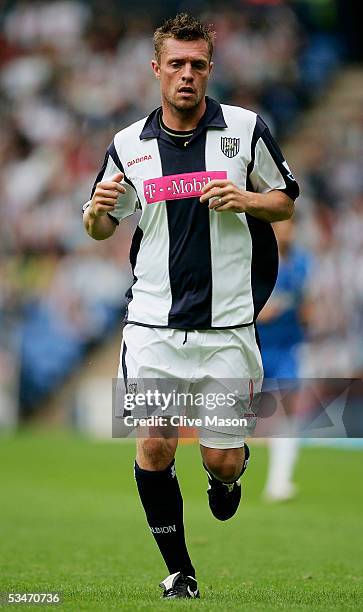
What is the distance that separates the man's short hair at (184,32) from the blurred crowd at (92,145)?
38.0 feet

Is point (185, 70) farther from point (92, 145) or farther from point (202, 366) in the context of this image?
point (92, 145)

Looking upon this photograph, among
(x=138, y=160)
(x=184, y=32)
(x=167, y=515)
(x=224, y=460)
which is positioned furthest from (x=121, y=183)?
(x=167, y=515)

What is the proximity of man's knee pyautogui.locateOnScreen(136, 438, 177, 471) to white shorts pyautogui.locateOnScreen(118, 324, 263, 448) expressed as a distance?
186 mm

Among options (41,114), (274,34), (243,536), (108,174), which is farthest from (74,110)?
(108,174)

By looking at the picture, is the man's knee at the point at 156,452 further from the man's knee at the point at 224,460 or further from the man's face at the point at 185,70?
the man's face at the point at 185,70

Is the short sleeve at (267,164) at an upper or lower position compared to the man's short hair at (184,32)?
lower

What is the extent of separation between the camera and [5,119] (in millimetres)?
21062

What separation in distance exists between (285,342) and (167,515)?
5.41 metres

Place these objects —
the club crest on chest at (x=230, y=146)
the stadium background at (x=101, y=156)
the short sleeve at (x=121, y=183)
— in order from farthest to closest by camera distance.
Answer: the stadium background at (x=101, y=156)
the short sleeve at (x=121, y=183)
the club crest on chest at (x=230, y=146)

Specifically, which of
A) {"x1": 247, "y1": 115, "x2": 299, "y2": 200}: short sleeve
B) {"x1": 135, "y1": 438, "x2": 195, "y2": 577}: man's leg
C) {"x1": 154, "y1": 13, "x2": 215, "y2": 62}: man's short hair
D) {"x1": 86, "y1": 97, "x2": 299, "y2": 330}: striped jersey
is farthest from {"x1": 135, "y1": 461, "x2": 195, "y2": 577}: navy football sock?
{"x1": 154, "y1": 13, "x2": 215, "y2": 62}: man's short hair

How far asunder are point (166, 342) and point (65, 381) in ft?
45.4

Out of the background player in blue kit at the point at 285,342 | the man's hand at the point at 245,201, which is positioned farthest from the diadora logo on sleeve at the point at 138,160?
the background player in blue kit at the point at 285,342

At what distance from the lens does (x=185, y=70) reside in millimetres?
5199

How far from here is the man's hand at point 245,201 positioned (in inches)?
198
